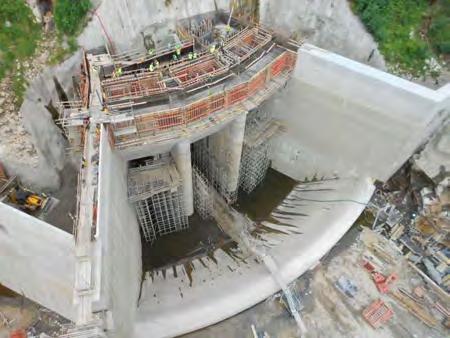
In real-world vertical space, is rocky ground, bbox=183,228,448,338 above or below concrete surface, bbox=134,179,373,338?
below

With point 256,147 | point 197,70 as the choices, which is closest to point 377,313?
point 256,147

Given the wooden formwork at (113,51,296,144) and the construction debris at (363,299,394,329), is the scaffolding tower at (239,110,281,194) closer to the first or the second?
the wooden formwork at (113,51,296,144)

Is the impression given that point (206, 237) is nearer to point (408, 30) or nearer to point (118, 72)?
point (118, 72)

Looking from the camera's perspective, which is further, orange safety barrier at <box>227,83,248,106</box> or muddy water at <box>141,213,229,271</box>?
muddy water at <box>141,213,229,271</box>

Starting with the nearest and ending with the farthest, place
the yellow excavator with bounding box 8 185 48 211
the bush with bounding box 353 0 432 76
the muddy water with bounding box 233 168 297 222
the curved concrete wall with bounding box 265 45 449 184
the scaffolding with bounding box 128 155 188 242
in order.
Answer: the yellow excavator with bounding box 8 185 48 211, the curved concrete wall with bounding box 265 45 449 184, the scaffolding with bounding box 128 155 188 242, the bush with bounding box 353 0 432 76, the muddy water with bounding box 233 168 297 222

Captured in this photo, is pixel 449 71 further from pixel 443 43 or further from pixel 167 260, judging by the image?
pixel 167 260

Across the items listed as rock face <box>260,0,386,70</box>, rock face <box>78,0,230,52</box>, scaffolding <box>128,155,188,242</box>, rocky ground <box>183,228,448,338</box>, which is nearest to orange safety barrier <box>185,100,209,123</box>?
scaffolding <box>128,155,188,242</box>
